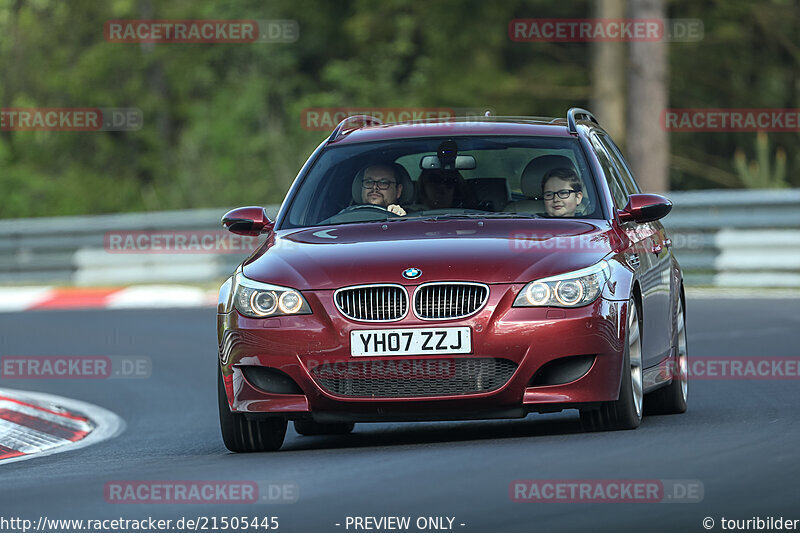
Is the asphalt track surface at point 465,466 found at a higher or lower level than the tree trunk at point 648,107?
lower

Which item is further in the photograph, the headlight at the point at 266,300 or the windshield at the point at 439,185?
the windshield at the point at 439,185

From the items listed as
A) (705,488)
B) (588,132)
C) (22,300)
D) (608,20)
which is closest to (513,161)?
(588,132)

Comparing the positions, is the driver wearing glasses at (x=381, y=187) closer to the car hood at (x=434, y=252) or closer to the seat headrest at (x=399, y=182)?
the seat headrest at (x=399, y=182)

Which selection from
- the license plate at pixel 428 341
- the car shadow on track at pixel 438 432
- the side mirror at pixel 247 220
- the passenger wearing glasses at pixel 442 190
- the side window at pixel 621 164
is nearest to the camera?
the license plate at pixel 428 341

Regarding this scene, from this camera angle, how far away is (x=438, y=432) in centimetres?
966

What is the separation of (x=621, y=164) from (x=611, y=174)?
0.87m

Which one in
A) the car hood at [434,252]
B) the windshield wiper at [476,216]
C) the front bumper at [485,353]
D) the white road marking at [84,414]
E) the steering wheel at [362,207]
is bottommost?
the white road marking at [84,414]

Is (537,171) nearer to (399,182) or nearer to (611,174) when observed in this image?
(611,174)

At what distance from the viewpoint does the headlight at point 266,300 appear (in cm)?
841

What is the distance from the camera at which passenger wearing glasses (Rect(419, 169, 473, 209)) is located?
9.49 m

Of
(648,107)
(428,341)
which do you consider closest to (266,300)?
(428,341)

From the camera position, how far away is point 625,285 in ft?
28.2

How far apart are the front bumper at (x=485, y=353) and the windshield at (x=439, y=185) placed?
1.10 metres

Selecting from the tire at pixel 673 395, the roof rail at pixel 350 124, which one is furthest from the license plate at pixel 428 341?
the roof rail at pixel 350 124
